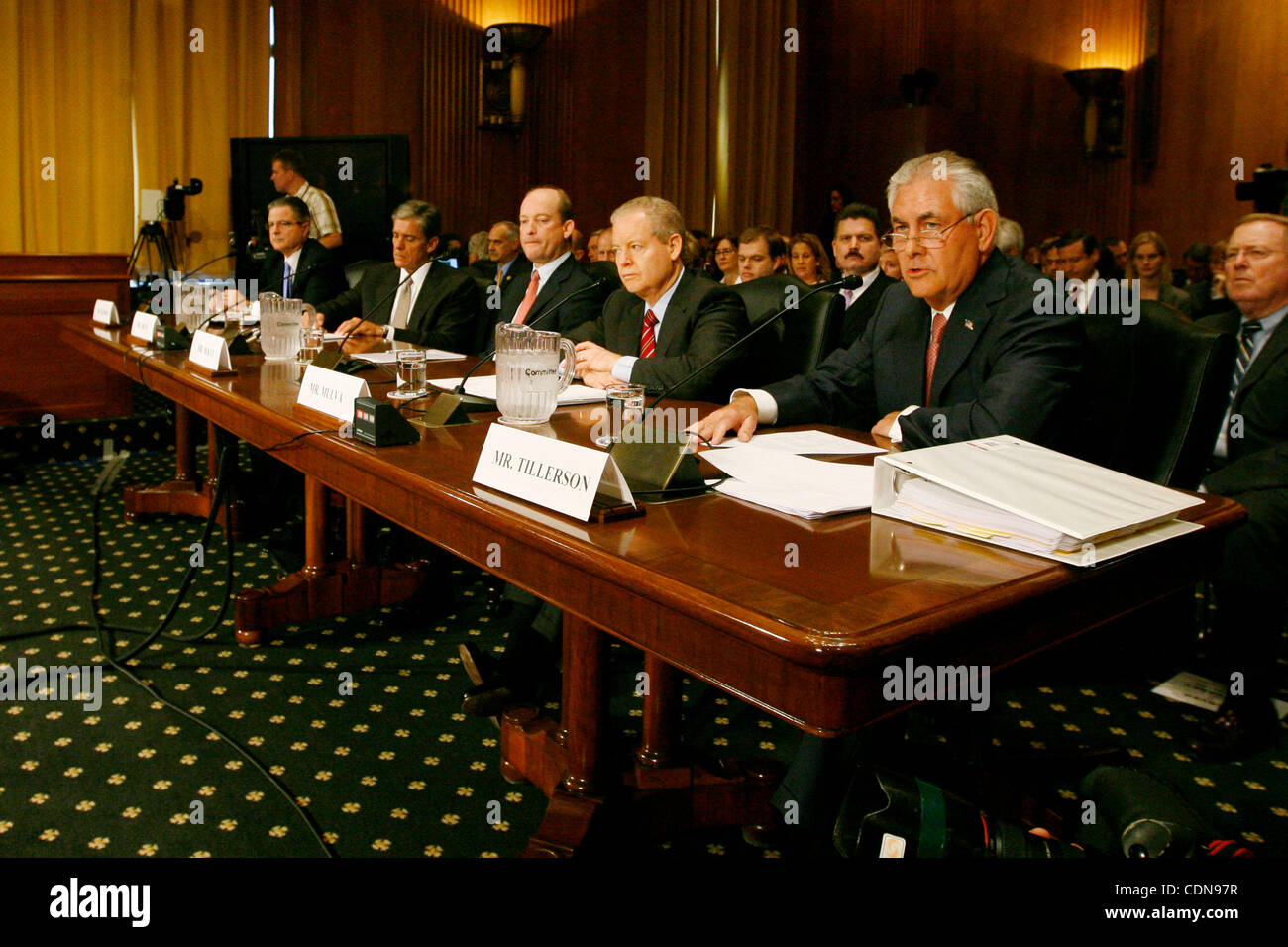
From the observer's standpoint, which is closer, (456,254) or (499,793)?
(499,793)

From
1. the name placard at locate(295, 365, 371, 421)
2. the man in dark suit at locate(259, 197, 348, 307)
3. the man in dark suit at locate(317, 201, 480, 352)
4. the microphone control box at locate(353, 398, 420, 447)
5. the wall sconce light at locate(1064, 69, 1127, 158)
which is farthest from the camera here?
the wall sconce light at locate(1064, 69, 1127, 158)

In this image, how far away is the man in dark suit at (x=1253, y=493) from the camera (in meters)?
2.18

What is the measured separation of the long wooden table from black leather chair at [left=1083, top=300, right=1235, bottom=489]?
1.80ft

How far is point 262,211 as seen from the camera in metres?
6.28

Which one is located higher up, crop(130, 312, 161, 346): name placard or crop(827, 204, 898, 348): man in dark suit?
crop(827, 204, 898, 348): man in dark suit

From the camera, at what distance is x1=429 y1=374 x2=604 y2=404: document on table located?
7.14 ft

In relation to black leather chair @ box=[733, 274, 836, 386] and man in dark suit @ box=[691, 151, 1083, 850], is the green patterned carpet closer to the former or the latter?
man in dark suit @ box=[691, 151, 1083, 850]

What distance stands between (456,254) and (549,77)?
183 centimetres

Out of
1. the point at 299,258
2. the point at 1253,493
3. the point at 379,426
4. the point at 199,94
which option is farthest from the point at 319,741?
the point at 199,94

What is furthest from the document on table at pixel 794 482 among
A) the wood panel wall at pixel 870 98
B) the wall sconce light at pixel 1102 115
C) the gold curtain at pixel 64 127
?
the wall sconce light at pixel 1102 115

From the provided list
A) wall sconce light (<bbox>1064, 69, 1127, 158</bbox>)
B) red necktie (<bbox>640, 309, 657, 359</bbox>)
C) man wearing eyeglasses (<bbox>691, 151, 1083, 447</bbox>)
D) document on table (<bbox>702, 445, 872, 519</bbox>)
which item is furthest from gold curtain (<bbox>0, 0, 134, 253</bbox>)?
wall sconce light (<bbox>1064, 69, 1127, 158</bbox>)
